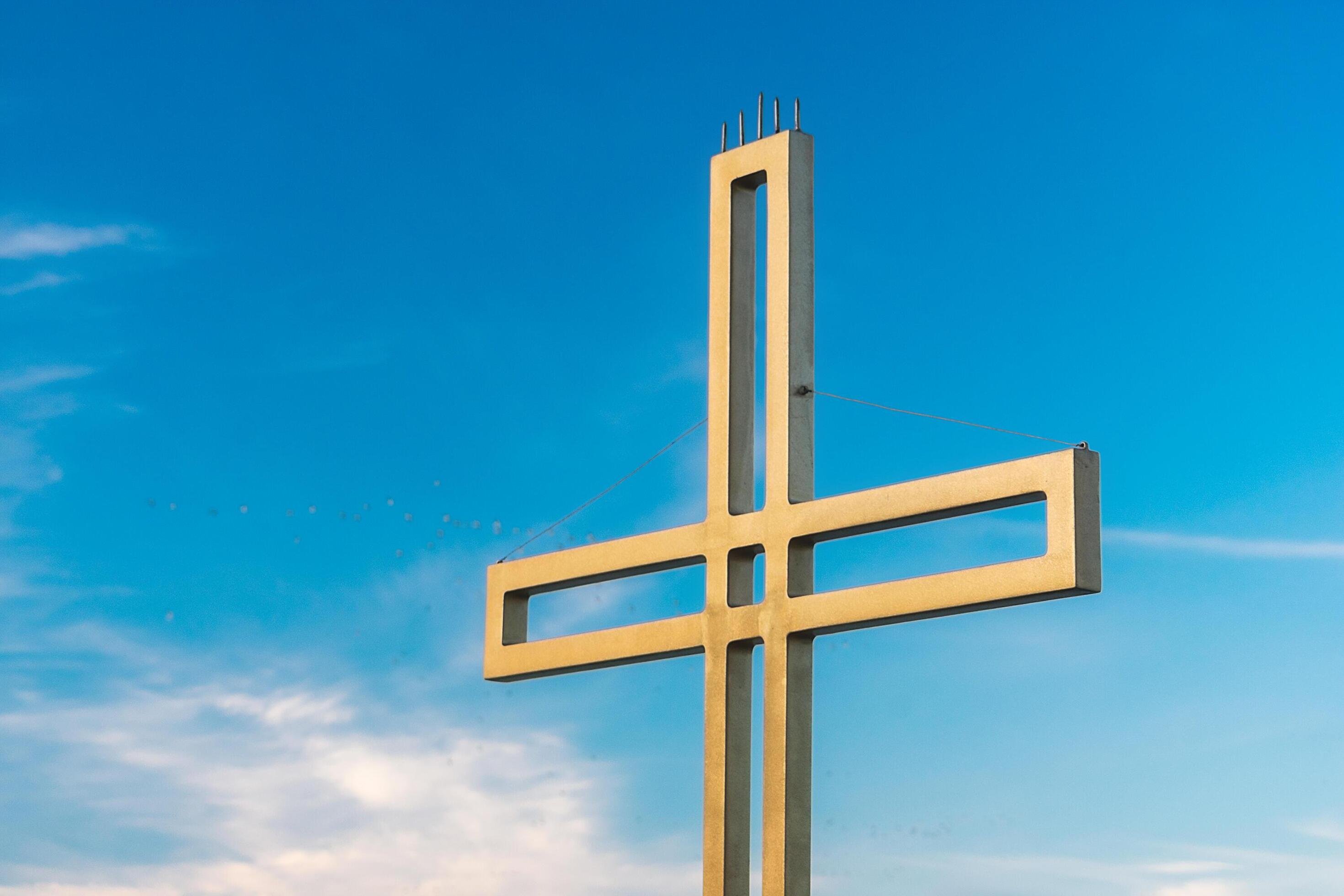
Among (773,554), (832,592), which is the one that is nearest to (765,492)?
(773,554)

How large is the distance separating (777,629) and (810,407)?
107 cm

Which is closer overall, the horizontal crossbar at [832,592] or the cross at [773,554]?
the horizontal crossbar at [832,592]

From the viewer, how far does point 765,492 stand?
900 centimetres

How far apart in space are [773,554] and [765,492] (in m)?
0.31

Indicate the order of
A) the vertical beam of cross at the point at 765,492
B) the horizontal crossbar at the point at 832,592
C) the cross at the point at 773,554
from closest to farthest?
1. the horizontal crossbar at the point at 832,592
2. the cross at the point at 773,554
3. the vertical beam of cross at the point at 765,492

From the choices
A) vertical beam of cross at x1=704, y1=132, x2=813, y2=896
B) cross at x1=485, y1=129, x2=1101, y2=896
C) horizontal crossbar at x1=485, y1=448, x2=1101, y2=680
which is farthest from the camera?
vertical beam of cross at x1=704, y1=132, x2=813, y2=896

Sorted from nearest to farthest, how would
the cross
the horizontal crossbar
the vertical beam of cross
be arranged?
the horizontal crossbar < the cross < the vertical beam of cross

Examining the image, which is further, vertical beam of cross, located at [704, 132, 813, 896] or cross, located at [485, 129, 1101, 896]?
vertical beam of cross, located at [704, 132, 813, 896]

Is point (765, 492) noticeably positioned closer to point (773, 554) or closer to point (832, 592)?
point (773, 554)

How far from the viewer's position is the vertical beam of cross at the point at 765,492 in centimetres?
860

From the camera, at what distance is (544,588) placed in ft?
33.0

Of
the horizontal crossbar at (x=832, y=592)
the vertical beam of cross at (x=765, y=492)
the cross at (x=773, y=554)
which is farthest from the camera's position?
the vertical beam of cross at (x=765, y=492)

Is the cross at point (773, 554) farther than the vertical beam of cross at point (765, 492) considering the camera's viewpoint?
No

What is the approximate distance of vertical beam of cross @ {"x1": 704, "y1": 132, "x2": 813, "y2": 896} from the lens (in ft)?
28.2
